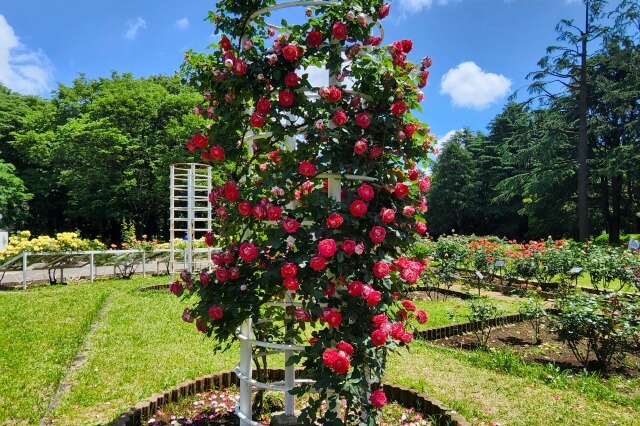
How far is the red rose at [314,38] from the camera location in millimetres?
2270

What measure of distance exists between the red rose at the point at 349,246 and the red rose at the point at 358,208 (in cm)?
14

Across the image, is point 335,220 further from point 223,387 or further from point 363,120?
point 223,387

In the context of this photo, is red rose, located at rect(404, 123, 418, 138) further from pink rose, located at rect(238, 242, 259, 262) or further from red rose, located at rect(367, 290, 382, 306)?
pink rose, located at rect(238, 242, 259, 262)

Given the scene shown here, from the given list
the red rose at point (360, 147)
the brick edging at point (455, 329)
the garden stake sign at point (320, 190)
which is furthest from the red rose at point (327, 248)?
the brick edging at point (455, 329)

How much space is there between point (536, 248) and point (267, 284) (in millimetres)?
9133

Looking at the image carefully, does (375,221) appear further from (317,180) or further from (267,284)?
(267,284)

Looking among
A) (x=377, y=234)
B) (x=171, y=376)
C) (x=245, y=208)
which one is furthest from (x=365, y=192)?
(x=171, y=376)

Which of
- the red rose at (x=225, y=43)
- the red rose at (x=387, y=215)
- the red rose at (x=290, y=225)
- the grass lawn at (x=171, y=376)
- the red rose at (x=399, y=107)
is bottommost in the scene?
the grass lawn at (x=171, y=376)

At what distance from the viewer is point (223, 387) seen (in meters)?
3.55

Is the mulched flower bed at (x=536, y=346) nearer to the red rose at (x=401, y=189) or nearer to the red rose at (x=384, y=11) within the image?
the red rose at (x=401, y=189)

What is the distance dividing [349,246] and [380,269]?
187mm

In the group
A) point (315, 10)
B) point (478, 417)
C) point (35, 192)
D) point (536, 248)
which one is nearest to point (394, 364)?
point (478, 417)

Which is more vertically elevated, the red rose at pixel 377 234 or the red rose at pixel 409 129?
the red rose at pixel 409 129

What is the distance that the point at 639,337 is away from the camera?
15.5ft
